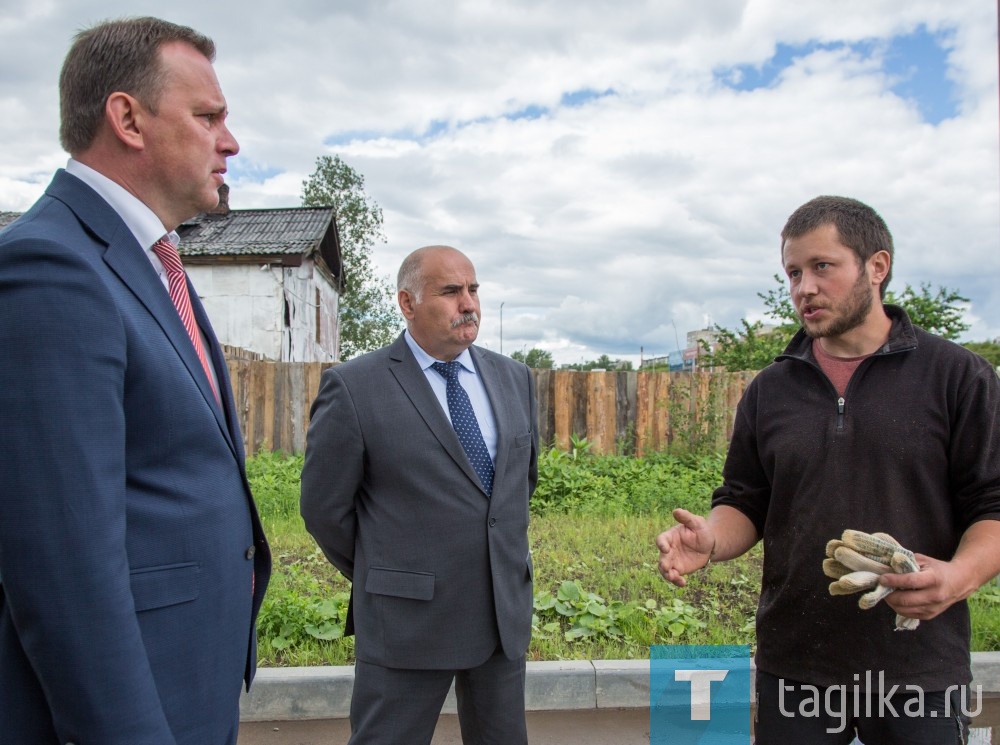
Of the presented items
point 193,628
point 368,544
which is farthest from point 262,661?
point 193,628

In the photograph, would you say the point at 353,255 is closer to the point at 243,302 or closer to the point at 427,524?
the point at 243,302

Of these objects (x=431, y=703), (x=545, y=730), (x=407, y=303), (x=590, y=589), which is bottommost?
(x=545, y=730)

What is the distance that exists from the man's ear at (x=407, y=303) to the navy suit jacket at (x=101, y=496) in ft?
5.01

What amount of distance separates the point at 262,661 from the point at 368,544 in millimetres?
1933

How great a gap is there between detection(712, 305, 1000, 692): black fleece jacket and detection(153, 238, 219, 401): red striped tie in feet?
5.91

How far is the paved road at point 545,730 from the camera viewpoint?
12.2 ft

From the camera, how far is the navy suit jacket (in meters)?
1.24

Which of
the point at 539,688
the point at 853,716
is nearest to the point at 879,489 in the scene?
the point at 853,716

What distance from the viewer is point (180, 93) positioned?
1.63 m

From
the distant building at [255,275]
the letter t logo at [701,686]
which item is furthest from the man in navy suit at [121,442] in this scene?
the distant building at [255,275]

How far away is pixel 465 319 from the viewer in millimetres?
3037

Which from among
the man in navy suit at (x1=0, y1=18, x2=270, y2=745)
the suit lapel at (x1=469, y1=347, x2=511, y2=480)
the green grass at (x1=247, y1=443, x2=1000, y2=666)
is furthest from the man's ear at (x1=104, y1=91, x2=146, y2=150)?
the green grass at (x1=247, y1=443, x2=1000, y2=666)

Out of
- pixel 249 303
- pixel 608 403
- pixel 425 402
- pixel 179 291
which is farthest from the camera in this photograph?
pixel 249 303

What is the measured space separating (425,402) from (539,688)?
203cm
